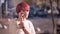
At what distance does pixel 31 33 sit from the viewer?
1096 millimetres

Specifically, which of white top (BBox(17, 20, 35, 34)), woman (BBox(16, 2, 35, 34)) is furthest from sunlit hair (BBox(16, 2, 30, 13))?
white top (BBox(17, 20, 35, 34))

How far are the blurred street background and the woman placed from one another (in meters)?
0.03

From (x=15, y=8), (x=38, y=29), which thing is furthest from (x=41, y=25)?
(x=15, y=8)

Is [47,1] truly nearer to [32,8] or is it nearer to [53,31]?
[32,8]

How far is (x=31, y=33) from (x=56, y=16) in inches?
9.5

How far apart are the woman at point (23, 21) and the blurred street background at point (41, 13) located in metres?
0.03

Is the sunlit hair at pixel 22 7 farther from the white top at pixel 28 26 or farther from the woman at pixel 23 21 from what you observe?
the white top at pixel 28 26

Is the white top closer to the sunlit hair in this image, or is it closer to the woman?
the woman

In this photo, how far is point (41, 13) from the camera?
42.6 inches

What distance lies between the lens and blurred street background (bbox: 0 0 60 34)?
3.53 feet

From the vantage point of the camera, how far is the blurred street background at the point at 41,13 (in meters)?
1.08

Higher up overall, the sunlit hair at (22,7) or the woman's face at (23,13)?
the sunlit hair at (22,7)


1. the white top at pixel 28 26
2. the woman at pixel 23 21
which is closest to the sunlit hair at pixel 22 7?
the woman at pixel 23 21

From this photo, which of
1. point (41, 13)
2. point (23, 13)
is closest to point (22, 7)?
point (23, 13)
